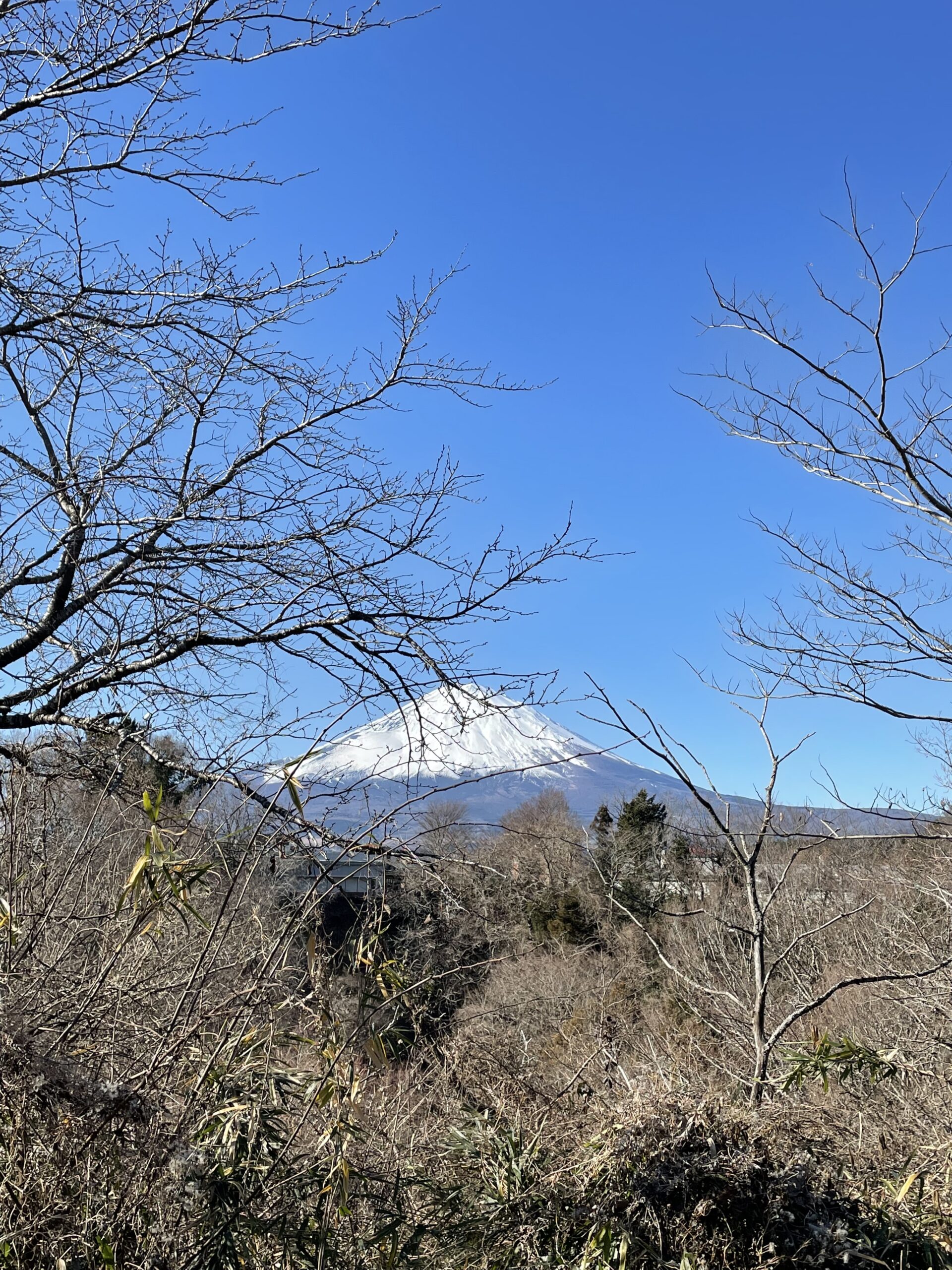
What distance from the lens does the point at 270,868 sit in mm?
2945

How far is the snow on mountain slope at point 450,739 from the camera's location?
3656 millimetres

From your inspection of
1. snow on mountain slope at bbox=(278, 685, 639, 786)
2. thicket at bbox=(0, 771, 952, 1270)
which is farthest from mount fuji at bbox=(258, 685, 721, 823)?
thicket at bbox=(0, 771, 952, 1270)

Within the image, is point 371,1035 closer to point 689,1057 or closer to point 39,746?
point 39,746

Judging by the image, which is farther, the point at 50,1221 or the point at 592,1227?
the point at 592,1227

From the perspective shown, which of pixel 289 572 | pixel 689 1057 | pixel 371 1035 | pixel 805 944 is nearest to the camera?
pixel 371 1035

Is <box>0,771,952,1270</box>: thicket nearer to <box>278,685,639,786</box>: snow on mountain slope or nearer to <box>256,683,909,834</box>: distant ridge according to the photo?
<box>256,683,909,834</box>: distant ridge

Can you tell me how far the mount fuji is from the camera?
2.77 metres

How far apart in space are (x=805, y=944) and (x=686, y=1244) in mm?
15262

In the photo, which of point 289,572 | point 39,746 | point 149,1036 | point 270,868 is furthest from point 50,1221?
point 289,572

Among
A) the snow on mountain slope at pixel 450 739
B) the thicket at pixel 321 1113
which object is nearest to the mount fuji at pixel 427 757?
the snow on mountain slope at pixel 450 739

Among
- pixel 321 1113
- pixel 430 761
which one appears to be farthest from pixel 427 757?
pixel 321 1113

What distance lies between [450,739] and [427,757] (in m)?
0.27

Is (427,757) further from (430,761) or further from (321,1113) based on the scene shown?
(321,1113)

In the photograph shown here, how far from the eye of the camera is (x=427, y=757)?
4.73 m
